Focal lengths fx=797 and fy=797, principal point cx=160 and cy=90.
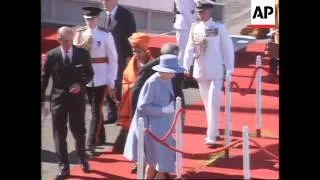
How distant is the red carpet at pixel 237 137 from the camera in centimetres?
626

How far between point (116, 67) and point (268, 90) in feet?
4.19

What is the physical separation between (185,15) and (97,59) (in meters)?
0.83

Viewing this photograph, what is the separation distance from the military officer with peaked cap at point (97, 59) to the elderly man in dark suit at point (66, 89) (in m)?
0.06

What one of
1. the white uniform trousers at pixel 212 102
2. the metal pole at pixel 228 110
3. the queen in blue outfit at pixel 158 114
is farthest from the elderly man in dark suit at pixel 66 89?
the metal pole at pixel 228 110

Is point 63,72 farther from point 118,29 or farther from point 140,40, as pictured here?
point 140,40

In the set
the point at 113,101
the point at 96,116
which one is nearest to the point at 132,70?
the point at 113,101

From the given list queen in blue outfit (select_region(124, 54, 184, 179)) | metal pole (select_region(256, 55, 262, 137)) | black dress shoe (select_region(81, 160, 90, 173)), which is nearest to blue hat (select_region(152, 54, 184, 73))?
queen in blue outfit (select_region(124, 54, 184, 179))

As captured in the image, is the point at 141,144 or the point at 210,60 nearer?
the point at 141,144

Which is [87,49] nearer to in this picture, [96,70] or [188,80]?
[96,70]

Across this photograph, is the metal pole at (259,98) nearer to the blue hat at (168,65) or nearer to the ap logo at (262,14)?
the ap logo at (262,14)

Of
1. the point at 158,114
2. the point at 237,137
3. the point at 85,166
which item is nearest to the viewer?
the point at 158,114

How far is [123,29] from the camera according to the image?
22.0 feet
